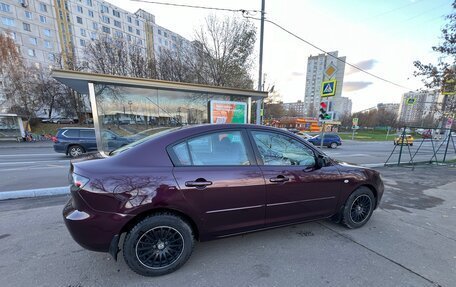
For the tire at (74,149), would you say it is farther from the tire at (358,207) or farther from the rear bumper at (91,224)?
the tire at (358,207)

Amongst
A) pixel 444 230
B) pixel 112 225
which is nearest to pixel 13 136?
pixel 112 225

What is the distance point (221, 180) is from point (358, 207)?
2.58m

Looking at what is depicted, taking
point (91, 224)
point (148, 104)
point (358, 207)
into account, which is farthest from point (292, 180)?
point (148, 104)

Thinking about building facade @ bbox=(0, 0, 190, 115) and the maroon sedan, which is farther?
building facade @ bbox=(0, 0, 190, 115)

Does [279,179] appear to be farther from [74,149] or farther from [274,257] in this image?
[74,149]

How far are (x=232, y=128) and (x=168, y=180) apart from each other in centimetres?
102

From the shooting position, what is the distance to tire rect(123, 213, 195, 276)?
2.07 meters

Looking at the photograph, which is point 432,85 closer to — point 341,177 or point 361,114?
point 341,177

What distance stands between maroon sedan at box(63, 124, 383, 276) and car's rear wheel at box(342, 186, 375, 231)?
43cm

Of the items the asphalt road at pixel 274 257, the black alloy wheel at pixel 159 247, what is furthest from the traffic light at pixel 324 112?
the black alloy wheel at pixel 159 247

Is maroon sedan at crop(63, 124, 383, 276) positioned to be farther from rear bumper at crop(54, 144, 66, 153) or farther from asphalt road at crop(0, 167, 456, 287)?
rear bumper at crop(54, 144, 66, 153)

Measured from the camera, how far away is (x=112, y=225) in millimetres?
1991

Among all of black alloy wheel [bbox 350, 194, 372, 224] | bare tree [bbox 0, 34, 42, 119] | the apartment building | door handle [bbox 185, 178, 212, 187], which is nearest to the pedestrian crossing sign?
black alloy wheel [bbox 350, 194, 372, 224]

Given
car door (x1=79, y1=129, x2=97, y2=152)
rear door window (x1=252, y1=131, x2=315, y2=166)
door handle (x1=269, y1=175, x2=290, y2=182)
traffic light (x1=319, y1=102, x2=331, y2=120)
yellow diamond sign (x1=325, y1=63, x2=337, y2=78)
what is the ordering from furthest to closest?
car door (x1=79, y1=129, x2=97, y2=152), traffic light (x1=319, y1=102, x2=331, y2=120), yellow diamond sign (x1=325, y1=63, x2=337, y2=78), rear door window (x1=252, y1=131, x2=315, y2=166), door handle (x1=269, y1=175, x2=290, y2=182)
